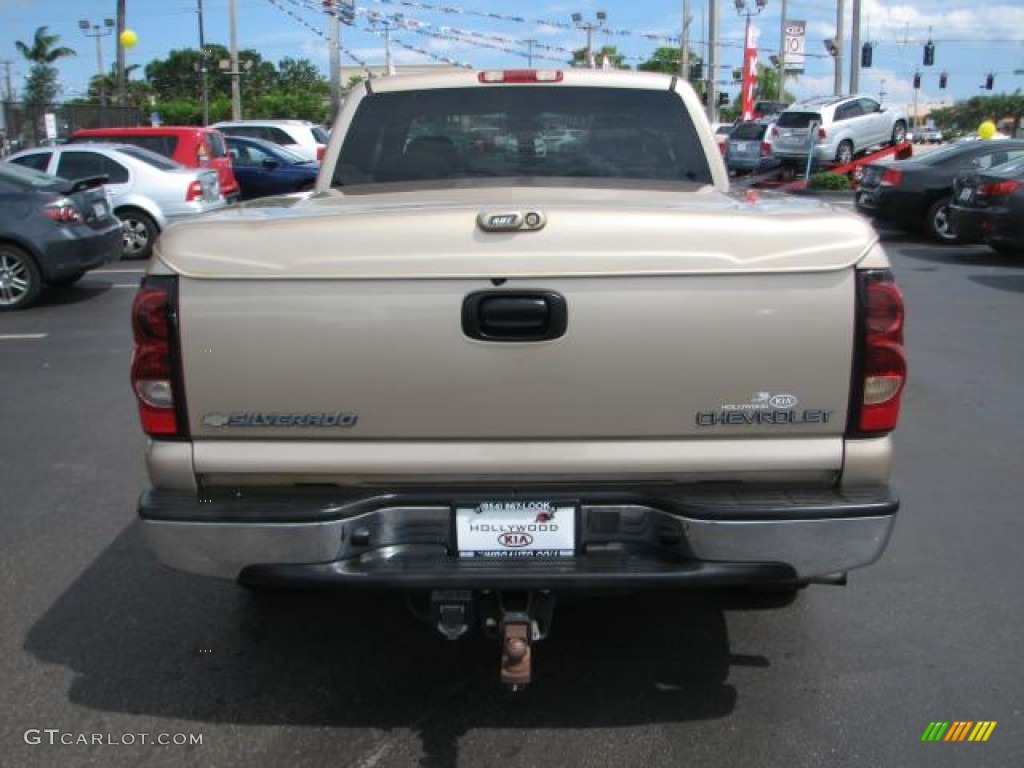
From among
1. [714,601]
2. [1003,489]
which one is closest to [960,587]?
[714,601]

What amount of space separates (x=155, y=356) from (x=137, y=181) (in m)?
11.8

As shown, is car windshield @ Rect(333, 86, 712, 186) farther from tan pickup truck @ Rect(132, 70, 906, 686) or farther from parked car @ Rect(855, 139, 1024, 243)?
parked car @ Rect(855, 139, 1024, 243)

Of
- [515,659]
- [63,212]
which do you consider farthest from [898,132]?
[515,659]

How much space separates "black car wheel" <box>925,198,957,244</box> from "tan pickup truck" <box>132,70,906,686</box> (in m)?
13.8

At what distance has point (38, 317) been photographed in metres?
10.3

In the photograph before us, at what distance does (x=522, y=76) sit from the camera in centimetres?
439

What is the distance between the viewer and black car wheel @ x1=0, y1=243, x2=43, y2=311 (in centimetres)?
1038

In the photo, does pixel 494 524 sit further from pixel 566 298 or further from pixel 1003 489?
pixel 1003 489

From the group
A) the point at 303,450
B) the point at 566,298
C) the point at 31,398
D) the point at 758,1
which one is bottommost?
the point at 31,398

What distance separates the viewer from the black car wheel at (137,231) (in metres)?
13.6

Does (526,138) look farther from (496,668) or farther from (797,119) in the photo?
(797,119)

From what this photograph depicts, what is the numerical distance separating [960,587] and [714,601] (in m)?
1.01

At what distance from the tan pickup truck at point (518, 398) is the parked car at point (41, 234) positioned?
8.61 metres

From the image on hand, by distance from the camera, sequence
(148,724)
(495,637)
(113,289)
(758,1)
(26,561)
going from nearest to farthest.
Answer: (495,637)
(148,724)
(26,561)
(113,289)
(758,1)
